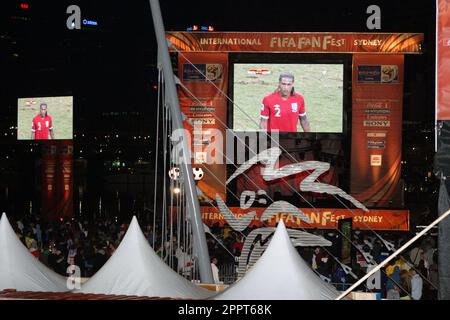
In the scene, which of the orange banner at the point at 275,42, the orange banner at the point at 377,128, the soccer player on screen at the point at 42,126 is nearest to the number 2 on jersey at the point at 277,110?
the orange banner at the point at 275,42

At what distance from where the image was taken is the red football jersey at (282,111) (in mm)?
26047

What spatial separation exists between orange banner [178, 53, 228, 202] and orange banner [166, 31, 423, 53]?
349 millimetres

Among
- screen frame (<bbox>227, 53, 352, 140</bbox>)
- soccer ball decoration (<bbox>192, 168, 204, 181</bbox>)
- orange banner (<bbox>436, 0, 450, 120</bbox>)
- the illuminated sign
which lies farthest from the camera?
the illuminated sign

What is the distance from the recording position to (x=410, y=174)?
4503 centimetres

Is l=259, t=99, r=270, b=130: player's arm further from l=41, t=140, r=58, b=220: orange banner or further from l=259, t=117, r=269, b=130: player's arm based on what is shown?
l=41, t=140, r=58, b=220: orange banner

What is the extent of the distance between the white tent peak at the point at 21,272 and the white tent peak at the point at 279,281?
11.7 ft

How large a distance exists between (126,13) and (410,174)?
56.9 ft

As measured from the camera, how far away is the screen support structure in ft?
44.8

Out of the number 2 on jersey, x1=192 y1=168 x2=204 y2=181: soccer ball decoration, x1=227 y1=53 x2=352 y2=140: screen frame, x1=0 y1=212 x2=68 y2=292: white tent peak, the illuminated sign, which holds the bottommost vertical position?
x1=0 y1=212 x2=68 y2=292: white tent peak

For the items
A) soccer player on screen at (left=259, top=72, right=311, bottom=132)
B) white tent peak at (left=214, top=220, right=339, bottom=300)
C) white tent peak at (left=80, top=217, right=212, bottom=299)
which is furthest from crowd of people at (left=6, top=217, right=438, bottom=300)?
soccer player on screen at (left=259, top=72, right=311, bottom=132)

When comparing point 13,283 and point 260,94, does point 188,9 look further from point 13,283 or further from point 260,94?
point 13,283

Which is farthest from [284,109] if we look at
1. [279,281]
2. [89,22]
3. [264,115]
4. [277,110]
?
[89,22]

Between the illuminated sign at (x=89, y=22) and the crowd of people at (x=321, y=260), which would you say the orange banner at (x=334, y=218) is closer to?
the crowd of people at (x=321, y=260)
